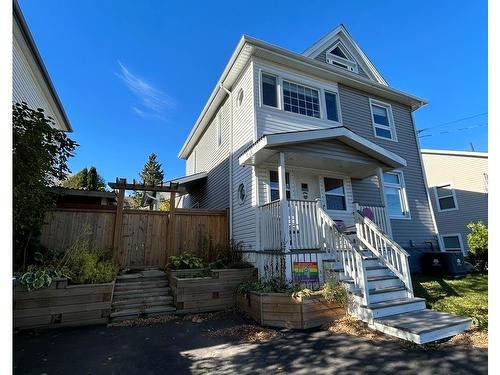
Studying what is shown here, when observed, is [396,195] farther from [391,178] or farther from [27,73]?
[27,73]

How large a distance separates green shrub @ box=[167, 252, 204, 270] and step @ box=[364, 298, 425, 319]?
4.27 meters

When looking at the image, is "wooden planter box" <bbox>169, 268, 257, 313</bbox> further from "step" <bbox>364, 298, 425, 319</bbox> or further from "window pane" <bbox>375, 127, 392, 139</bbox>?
"window pane" <bbox>375, 127, 392, 139</bbox>

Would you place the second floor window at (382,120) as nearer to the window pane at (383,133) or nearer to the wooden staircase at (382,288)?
the window pane at (383,133)

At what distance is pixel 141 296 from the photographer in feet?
20.5

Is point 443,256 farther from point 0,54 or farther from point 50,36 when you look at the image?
point 50,36

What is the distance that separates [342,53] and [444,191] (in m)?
10.5

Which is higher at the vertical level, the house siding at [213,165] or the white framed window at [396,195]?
the house siding at [213,165]

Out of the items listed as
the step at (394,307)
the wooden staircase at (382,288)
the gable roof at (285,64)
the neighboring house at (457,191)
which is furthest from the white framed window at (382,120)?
the neighboring house at (457,191)

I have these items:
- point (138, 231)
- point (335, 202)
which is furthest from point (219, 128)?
point (335, 202)

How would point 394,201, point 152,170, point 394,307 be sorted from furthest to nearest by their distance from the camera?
point 152,170 → point 394,201 → point 394,307

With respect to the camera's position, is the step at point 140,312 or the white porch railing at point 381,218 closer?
the step at point 140,312

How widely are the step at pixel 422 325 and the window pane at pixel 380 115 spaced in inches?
319

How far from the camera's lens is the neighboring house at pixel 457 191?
1466cm

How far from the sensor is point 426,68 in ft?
44.7
